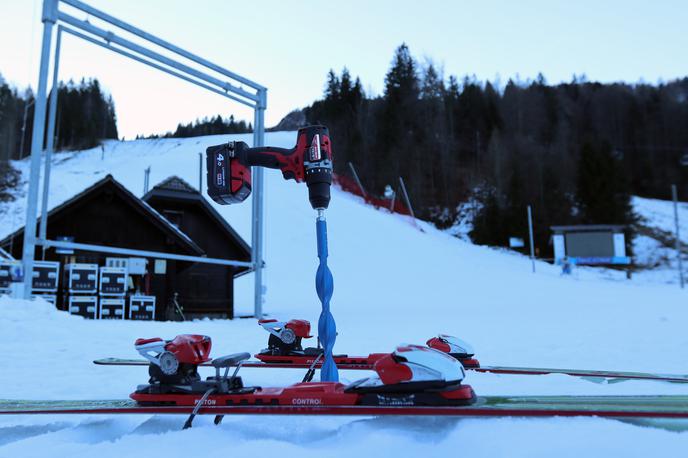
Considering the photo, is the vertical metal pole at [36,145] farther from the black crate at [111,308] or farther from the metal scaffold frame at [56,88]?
the black crate at [111,308]

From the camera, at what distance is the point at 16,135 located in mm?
23938

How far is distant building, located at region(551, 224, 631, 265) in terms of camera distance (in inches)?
1203

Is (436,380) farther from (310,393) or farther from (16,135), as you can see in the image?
(16,135)

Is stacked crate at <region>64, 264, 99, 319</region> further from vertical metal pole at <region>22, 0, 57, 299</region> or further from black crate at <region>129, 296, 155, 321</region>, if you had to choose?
vertical metal pole at <region>22, 0, 57, 299</region>

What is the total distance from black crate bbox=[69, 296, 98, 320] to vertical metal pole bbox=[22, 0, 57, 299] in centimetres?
572

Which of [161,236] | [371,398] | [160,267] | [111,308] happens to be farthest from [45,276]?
[371,398]

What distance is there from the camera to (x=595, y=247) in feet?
101

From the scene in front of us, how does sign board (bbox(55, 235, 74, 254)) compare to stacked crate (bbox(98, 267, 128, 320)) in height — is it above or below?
above

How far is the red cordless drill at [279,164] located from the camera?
9.65 ft

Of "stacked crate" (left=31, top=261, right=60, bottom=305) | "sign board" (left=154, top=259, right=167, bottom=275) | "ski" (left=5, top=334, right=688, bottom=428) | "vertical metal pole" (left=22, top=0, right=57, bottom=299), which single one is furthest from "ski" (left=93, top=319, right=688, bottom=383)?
"sign board" (left=154, top=259, right=167, bottom=275)

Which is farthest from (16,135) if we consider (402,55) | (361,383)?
(402,55)

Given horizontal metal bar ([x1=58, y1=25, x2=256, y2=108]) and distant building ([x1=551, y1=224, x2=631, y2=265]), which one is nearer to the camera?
horizontal metal bar ([x1=58, y1=25, x2=256, y2=108])

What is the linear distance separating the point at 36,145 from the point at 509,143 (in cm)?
5371

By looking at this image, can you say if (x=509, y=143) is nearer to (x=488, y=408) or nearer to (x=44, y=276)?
(x=44, y=276)
